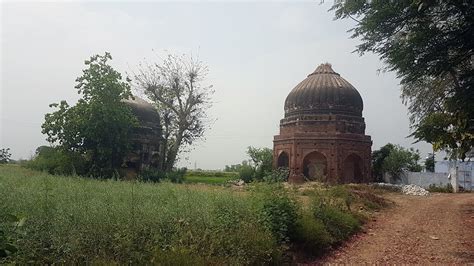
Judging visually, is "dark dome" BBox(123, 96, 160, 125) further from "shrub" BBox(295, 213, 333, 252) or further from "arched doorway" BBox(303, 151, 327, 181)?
"shrub" BBox(295, 213, 333, 252)

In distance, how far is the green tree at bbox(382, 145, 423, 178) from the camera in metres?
32.2

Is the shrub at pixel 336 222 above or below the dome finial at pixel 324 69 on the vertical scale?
below

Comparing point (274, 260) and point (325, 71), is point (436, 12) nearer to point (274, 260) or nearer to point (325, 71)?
point (274, 260)

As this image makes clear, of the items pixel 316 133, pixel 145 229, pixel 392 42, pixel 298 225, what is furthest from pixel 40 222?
pixel 316 133

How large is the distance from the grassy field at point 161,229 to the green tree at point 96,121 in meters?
13.5

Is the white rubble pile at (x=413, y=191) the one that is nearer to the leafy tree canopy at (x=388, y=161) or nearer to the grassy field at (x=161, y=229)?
the leafy tree canopy at (x=388, y=161)

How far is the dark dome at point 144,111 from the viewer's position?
94.6ft

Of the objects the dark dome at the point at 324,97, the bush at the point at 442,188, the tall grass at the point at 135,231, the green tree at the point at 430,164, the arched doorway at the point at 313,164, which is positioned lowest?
the tall grass at the point at 135,231

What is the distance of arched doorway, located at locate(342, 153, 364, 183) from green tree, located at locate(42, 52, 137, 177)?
580 inches

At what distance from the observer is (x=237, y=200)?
7941 mm

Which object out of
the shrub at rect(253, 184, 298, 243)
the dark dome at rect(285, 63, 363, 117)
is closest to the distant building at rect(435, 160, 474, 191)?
the dark dome at rect(285, 63, 363, 117)

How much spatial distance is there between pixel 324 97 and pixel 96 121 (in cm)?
1533

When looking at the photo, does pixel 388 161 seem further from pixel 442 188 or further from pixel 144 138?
pixel 144 138

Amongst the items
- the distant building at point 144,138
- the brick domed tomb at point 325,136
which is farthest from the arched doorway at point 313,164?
the distant building at point 144,138
